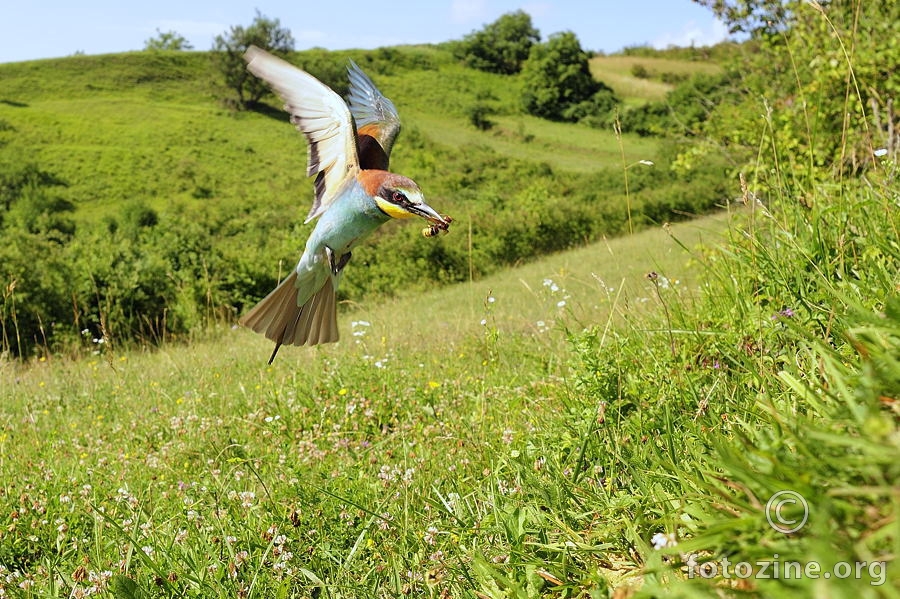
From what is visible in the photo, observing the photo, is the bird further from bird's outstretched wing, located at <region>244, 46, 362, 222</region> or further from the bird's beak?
the bird's beak

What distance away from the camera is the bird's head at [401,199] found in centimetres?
173

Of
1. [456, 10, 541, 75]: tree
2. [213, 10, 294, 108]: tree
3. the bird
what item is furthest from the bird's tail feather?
[456, 10, 541, 75]: tree

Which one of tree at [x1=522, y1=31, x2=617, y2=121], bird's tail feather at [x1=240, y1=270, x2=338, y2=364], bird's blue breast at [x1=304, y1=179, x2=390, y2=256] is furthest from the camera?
tree at [x1=522, y1=31, x2=617, y2=121]

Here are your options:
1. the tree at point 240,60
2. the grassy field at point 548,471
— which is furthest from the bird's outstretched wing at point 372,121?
the tree at point 240,60

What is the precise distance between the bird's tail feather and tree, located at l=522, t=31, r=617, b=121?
56.8m

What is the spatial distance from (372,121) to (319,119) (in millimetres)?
479

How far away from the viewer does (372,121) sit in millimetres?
2748

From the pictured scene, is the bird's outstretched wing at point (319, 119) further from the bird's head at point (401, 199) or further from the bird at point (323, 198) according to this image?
the bird's head at point (401, 199)

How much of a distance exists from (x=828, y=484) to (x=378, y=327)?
6.38 m

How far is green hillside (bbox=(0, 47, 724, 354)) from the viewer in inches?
539

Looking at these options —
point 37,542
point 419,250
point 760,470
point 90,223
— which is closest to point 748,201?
point 760,470

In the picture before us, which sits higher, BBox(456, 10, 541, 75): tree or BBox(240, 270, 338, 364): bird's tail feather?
BBox(456, 10, 541, 75): tree

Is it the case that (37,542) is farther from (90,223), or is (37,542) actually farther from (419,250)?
(90,223)

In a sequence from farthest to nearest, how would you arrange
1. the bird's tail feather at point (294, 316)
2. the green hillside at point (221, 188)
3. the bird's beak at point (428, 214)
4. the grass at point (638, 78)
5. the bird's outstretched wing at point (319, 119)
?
1. the grass at point (638, 78)
2. the green hillside at point (221, 188)
3. the bird's tail feather at point (294, 316)
4. the bird's outstretched wing at point (319, 119)
5. the bird's beak at point (428, 214)
